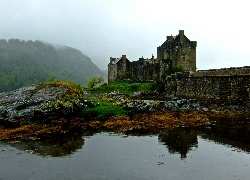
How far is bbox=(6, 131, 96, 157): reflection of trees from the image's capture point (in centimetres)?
1571

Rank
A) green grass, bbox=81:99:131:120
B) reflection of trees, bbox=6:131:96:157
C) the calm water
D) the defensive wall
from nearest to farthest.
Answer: the calm water, reflection of trees, bbox=6:131:96:157, green grass, bbox=81:99:131:120, the defensive wall

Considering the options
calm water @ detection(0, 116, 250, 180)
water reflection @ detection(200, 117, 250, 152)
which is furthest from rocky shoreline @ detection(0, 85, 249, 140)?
calm water @ detection(0, 116, 250, 180)

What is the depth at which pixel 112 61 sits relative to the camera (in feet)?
318

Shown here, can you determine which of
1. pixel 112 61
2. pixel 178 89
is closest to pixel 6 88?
pixel 112 61

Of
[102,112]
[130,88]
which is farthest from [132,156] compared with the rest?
[130,88]

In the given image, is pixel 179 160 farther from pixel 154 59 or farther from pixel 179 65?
pixel 154 59

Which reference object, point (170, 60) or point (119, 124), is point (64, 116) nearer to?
point (119, 124)

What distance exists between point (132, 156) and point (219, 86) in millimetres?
27591

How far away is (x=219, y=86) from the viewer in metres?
39.0

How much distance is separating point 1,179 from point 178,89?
44.2m

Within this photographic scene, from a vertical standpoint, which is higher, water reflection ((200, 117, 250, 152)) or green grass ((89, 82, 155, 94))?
green grass ((89, 82, 155, 94))

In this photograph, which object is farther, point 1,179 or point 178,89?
point 178,89

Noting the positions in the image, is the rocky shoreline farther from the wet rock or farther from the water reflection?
the water reflection

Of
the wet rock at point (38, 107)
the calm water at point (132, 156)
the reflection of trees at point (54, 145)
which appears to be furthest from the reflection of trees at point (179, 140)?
the wet rock at point (38, 107)
